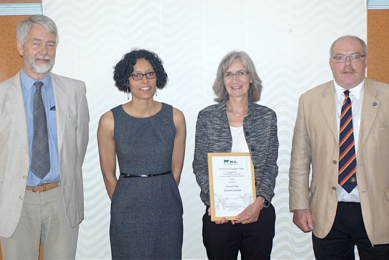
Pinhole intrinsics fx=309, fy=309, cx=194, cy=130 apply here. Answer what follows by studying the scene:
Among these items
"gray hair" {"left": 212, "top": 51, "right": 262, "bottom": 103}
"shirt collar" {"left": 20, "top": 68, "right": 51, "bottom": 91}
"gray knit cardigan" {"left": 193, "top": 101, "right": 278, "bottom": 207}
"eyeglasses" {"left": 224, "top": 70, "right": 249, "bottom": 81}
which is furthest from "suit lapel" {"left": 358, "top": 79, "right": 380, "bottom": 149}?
"shirt collar" {"left": 20, "top": 68, "right": 51, "bottom": 91}

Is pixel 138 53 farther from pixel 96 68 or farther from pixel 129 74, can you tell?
pixel 96 68

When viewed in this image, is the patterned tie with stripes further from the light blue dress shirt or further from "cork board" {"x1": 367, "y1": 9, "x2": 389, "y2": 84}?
the light blue dress shirt

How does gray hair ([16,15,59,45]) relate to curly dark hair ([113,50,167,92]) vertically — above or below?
above

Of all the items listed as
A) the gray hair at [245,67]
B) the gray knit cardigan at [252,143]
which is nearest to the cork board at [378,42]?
the gray hair at [245,67]

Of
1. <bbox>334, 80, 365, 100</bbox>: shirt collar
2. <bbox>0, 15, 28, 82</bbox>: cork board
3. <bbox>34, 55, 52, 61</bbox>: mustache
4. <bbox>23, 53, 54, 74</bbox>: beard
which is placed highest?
<bbox>0, 15, 28, 82</bbox>: cork board

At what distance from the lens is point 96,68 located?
318 centimetres

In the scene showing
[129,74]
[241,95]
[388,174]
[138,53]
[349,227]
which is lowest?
[349,227]

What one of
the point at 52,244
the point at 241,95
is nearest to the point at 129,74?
the point at 241,95

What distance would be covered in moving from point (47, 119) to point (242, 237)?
5.88 feet

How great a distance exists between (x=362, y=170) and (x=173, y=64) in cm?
197

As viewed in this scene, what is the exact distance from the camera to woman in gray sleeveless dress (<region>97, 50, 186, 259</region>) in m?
2.50

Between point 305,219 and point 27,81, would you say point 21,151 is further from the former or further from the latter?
point 305,219

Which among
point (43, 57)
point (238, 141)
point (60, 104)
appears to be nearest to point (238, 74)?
point (238, 141)

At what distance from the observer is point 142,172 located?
8.25 ft
